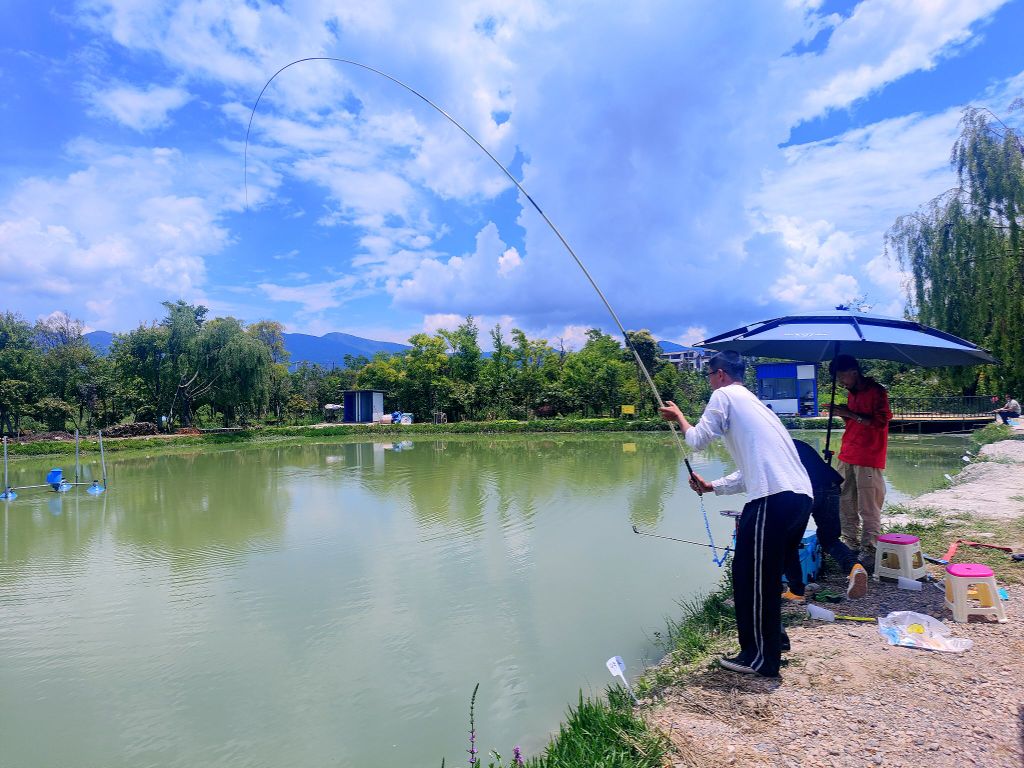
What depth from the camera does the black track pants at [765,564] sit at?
270 cm

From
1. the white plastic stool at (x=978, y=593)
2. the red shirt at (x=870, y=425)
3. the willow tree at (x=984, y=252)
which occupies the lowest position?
the white plastic stool at (x=978, y=593)

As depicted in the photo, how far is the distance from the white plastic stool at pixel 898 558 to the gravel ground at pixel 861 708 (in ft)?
2.38

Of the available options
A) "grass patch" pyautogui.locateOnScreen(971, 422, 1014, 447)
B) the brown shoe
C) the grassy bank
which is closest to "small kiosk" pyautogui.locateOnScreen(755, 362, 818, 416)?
"grass patch" pyautogui.locateOnScreen(971, 422, 1014, 447)

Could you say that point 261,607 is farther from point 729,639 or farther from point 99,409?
point 99,409

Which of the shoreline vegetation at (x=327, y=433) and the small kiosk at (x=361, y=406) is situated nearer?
the shoreline vegetation at (x=327, y=433)

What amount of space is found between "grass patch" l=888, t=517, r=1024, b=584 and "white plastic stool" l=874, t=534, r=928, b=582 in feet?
1.95

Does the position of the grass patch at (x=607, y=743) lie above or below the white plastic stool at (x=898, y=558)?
below

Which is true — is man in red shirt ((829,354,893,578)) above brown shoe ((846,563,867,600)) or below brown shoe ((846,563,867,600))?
above

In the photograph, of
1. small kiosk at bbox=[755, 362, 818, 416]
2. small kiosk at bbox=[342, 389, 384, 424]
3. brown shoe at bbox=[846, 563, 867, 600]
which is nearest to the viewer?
brown shoe at bbox=[846, 563, 867, 600]

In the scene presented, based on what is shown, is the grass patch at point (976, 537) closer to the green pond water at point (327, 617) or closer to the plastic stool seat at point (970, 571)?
the plastic stool seat at point (970, 571)

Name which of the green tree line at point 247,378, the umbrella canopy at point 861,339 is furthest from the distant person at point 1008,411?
the umbrella canopy at point 861,339

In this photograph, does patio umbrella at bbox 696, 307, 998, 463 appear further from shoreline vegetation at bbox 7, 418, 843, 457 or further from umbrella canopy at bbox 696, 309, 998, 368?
shoreline vegetation at bbox 7, 418, 843, 457

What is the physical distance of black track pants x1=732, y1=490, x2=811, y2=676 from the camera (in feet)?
8.86

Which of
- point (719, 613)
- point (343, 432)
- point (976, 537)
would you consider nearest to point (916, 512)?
point (976, 537)
